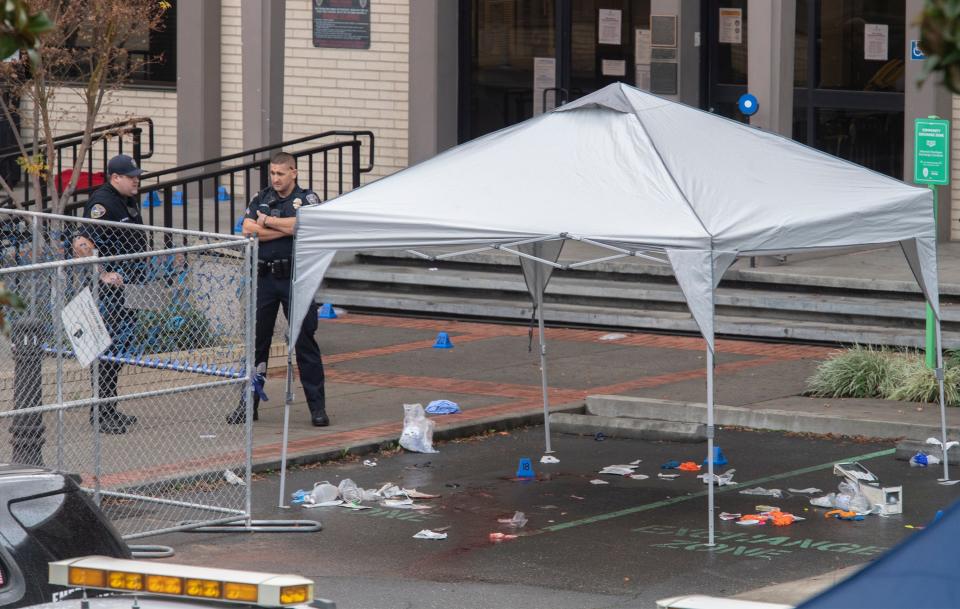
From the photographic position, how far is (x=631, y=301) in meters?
16.3

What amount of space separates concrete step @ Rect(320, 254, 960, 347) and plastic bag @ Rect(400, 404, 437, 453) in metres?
4.84

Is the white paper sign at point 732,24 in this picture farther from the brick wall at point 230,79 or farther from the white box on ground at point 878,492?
the white box on ground at point 878,492

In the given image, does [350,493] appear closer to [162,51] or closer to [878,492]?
[878,492]

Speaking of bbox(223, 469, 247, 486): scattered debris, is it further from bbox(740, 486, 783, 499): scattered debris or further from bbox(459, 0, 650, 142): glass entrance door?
bbox(459, 0, 650, 142): glass entrance door

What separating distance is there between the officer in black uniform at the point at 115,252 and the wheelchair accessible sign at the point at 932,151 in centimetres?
564

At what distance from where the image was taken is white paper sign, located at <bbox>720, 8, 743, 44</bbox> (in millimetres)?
19094

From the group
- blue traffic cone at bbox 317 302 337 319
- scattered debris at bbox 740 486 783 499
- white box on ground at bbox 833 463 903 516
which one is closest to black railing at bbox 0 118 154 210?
blue traffic cone at bbox 317 302 337 319

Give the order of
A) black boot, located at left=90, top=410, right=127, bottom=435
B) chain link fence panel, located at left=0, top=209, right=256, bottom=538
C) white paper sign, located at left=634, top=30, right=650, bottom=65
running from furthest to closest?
white paper sign, located at left=634, top=30, right=650, bottom=65
black boot, located at left=90, top=410, right=127, bottom=435
chain link fence panel, located at left=0, top=209, right=256, bottom=538

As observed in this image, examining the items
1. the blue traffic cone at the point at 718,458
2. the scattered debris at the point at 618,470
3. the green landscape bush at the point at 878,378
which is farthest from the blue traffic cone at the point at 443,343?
the blue traffic cone at the point at 718,458

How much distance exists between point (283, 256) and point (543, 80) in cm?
953

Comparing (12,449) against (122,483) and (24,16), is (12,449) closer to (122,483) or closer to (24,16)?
(122,483)

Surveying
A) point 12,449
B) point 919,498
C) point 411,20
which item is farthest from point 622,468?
point 411,20

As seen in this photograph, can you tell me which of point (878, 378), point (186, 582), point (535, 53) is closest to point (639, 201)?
point (878, 378)

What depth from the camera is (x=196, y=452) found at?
33.6 ft
